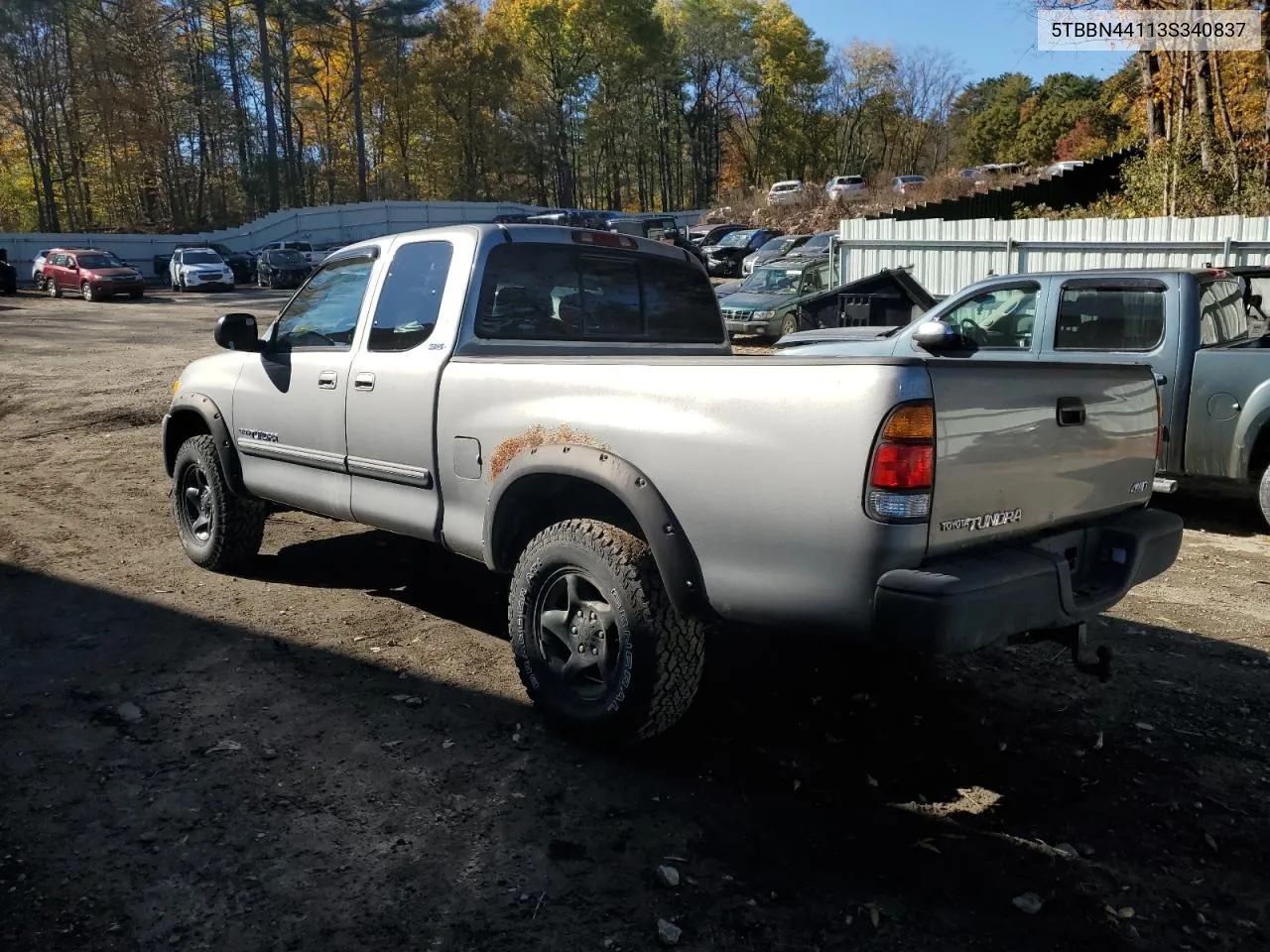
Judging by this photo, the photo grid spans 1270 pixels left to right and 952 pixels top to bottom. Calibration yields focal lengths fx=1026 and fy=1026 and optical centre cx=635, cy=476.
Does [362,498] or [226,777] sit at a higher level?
[362,498]

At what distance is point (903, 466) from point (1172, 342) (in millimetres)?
4857

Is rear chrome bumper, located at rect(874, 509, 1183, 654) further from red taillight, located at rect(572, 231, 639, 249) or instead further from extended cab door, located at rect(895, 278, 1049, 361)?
extended cab door, located at rect(895, 278, 1049, 361)

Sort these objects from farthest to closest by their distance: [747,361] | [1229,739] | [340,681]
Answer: [340,681] < [1229,739] < [747,361]

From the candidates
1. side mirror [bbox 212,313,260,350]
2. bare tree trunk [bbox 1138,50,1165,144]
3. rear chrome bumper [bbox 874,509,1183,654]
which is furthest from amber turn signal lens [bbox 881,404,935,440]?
bare tree trunk [bbox 1138,50,1165,144]

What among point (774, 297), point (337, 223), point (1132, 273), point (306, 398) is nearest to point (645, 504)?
point (306, 398)

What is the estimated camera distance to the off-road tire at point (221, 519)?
5.75 meters

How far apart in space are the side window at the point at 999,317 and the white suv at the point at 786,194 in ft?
145

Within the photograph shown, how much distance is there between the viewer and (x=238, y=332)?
5230 mm

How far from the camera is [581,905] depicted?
9.30ft

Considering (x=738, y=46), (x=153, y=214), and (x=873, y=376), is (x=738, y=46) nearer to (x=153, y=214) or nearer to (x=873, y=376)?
(x=153, y=214)

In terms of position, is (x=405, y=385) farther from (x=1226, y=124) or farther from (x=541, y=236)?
(x=1226, y=124)

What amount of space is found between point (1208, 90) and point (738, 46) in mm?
56422

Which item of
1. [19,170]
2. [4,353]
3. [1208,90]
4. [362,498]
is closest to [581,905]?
[362,498]

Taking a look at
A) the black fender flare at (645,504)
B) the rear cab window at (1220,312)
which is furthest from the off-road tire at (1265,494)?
the black fender flare at (645,504)
